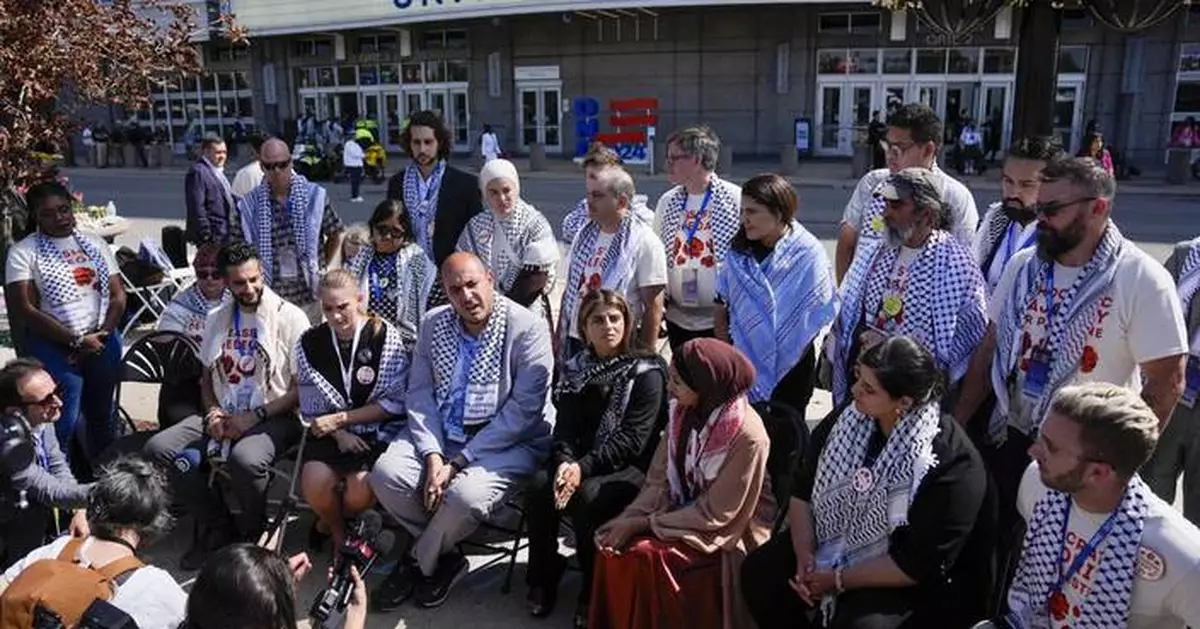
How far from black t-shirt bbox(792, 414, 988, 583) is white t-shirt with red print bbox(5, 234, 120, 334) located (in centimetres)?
420

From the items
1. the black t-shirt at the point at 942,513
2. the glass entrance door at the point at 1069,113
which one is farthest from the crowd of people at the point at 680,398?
the glass entrance door at the point at 1069,113

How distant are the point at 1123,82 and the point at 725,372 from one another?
82.9 feet

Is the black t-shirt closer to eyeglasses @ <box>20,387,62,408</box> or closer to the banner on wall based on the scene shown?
eyeglasses @ <box>20,387,62,408</box>

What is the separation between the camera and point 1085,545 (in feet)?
8.38

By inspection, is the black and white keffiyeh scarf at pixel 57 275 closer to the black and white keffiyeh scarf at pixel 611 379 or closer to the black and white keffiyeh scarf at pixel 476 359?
the black and white keffiyeh scarf at pixel 476 359

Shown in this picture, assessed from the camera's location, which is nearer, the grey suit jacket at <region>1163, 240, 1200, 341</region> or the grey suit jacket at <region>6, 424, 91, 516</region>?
the grey suit jacket at <region>1163, 240, 1200, 341</region>

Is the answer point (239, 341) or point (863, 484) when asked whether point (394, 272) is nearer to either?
point (239, 341)

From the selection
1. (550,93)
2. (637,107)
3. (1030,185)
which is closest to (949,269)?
(1030,185)

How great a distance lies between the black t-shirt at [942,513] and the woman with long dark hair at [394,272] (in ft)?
9.37

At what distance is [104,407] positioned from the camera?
5.06 metres

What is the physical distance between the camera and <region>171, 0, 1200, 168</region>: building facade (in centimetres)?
2411

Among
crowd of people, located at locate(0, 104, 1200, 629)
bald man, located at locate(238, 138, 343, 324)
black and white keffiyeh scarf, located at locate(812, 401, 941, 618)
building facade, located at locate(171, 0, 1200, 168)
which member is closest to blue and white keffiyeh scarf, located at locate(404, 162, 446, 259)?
crowd of people, located at locate(0, 104, 1200, 629)

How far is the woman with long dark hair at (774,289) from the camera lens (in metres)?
4.10

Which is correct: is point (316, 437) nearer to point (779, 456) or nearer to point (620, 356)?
point (620, 356)
